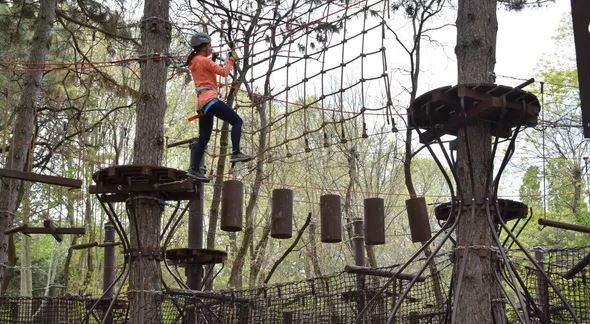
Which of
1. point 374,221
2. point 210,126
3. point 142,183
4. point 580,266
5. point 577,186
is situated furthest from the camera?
point 577,186

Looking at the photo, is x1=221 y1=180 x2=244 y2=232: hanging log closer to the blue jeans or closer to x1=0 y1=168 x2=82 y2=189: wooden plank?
the blue jeans

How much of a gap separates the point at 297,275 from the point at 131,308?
15644 millimetres

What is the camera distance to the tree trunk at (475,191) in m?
4.31

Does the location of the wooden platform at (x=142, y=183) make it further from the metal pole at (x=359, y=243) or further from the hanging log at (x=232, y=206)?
the metal pole at (x=359, y=243)

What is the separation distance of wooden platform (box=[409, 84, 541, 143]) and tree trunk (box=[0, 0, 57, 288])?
545 centimetres

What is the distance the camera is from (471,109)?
437 cm

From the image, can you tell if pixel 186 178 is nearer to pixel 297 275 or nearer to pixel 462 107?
pixel 462 107

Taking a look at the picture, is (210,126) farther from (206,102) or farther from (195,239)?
(195,239)

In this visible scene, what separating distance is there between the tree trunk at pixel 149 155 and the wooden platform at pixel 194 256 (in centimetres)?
144

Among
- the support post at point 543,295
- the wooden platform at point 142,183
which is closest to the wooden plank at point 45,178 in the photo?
the wooden platform at point 142,183

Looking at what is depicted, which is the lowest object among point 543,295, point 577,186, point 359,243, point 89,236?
point 543,295

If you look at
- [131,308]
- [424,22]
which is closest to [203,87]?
[131,308]

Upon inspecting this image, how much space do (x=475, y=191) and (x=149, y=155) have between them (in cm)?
288

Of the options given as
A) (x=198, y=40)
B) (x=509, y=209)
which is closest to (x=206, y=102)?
(x=198, y=40)
